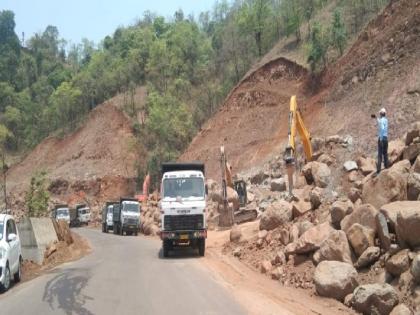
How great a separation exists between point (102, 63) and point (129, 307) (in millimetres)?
112925

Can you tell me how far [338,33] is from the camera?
2131 inches

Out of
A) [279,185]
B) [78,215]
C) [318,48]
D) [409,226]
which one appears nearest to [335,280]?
[409,226]

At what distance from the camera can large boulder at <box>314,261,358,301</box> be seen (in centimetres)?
1312

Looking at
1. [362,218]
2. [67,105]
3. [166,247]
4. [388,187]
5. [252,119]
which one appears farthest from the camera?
[67,105]

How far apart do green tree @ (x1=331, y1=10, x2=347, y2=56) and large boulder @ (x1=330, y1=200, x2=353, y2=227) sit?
40.2 metres

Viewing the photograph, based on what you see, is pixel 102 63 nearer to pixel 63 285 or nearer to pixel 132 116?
pixel 132 116

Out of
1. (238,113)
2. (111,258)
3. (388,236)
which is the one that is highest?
(238,113)

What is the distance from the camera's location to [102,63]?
120 meters

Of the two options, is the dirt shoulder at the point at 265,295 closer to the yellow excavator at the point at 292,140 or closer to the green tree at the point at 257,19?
the yellow excavator at the point at 292,140

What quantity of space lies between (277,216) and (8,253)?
31.6ft

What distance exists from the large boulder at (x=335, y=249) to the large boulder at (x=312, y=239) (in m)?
0.68

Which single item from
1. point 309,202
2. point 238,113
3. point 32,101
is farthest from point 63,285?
point 32,101

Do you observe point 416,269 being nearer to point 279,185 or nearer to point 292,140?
point 292,140

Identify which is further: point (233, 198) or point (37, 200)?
point (37, 200)
